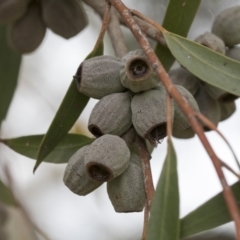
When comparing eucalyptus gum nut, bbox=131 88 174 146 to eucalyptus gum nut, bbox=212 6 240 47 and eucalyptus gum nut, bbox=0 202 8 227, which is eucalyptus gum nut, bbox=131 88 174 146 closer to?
eucalyptus gum nut, bbox=212 6 240 47

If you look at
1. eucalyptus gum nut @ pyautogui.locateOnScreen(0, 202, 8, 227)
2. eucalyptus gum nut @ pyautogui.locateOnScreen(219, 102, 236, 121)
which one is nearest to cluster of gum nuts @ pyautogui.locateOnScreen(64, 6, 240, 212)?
eucalyptus gum nut @ pyautogui.locateOnScreen(219, 102, 236, 121)

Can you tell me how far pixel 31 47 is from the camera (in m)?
1.62

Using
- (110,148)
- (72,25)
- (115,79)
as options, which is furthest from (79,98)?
(72,25)

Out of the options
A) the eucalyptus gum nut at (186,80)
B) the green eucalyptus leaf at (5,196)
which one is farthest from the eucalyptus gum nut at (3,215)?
the eucalyptus gum nut at (186,80)

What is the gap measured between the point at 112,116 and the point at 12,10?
1.86 ft

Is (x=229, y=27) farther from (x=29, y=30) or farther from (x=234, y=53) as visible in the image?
(x=29, y=30)

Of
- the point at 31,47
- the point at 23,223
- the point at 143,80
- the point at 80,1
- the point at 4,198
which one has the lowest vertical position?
the point at 23,223

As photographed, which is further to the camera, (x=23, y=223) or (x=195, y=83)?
(x=23, y=223)

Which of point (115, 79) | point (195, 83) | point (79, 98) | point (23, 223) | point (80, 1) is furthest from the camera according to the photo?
point (23, 223)

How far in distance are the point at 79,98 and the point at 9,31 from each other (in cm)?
44

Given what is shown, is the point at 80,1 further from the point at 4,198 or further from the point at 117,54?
the point at 4,198

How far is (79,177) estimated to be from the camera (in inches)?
43.4

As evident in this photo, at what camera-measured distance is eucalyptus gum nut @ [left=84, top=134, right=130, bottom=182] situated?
3.39 ft

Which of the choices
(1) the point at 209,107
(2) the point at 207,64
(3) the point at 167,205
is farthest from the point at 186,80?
(3) the point at 167,205
